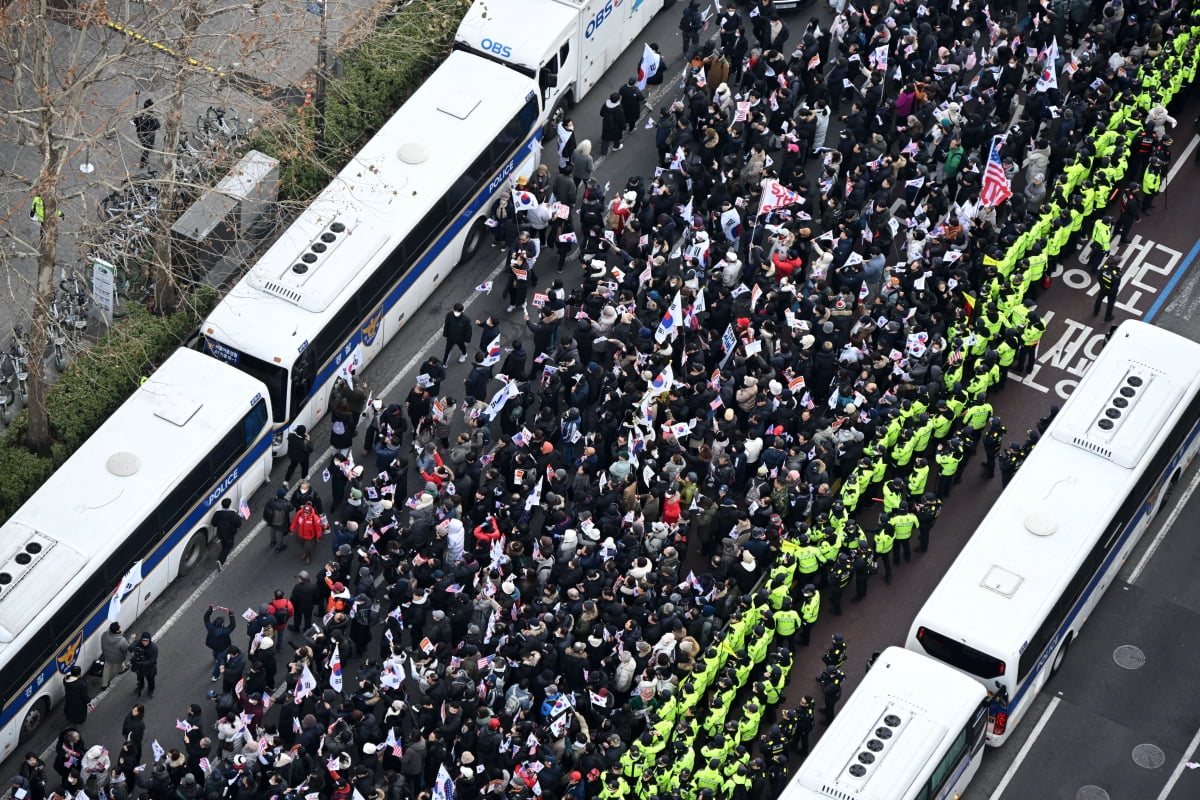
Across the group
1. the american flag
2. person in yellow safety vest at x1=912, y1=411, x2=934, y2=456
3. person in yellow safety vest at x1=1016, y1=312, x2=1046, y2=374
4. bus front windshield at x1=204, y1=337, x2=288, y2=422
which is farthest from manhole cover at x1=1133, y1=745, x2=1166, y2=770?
bus front windshield at x1=204, y1=337, x2=288, y2=422

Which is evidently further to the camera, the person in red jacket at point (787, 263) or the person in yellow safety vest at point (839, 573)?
the person in red jacket at point (787, 263)

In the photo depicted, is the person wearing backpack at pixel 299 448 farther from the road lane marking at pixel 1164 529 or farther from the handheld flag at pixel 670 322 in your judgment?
the road lane marking at pixel 1164 529

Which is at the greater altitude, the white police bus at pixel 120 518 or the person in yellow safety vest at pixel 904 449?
the person in yellow safety vest at pixel 904 449

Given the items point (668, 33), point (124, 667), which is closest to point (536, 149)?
point (668, 33)

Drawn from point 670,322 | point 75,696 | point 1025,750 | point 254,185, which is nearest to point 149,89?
point 254,185

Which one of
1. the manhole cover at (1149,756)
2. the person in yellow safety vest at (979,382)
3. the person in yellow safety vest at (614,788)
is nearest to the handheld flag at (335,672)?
the person in yellow safety vest at (614,788)

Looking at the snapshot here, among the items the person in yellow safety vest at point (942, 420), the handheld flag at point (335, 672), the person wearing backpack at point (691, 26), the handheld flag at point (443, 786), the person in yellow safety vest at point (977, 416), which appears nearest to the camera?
the handheld flag at point (443, 786)
